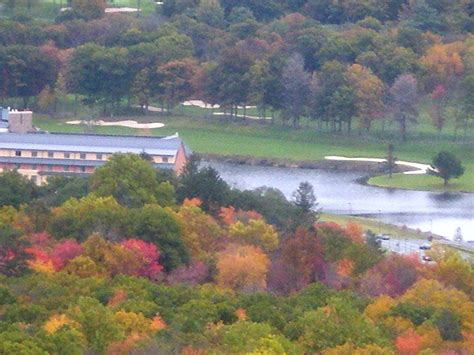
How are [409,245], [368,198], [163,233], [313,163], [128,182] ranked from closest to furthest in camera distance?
[163,233] → [128,182] → [409,245] → [368,198] → [313,163]

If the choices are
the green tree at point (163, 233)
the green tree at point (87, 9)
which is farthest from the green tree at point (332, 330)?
the green tree at point (87, 9)

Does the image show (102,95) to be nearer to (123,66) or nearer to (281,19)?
(123,66)

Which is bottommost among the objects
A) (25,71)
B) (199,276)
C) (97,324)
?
(199,276)

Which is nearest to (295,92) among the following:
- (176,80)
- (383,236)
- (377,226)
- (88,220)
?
(176,80)

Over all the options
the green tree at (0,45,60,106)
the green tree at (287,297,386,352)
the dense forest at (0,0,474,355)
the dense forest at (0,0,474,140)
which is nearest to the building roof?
the dense forest at (0,0,474,355)

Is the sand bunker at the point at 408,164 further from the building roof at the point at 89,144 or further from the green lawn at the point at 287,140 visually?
the building roof at the point at 89,144

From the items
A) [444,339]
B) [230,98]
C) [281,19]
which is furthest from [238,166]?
[444,339]

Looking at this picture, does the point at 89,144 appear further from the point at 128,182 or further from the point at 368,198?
the point at 128,182
